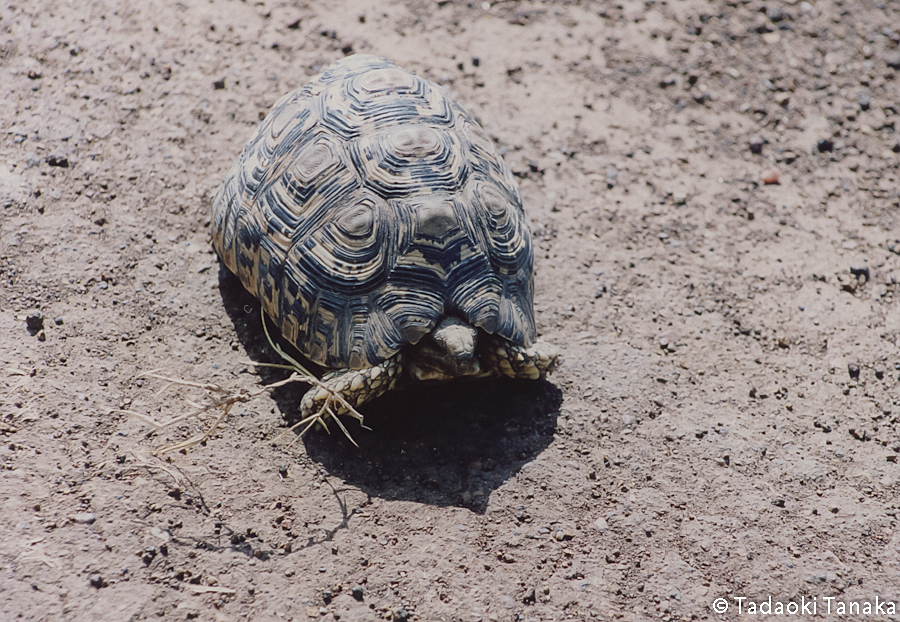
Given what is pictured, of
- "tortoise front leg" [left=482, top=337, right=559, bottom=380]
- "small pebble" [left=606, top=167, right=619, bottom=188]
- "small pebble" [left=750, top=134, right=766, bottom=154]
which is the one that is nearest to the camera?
"tortoise front leg" [left=482, top=337, right=559, bottom=380]

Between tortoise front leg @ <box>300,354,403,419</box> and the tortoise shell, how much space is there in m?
0.07

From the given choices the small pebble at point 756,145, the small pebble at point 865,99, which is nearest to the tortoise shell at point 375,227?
the small pebble at point 756,145

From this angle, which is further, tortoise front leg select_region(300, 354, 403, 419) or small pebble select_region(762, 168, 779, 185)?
small pebble select_region(762, 168, 779, 185)

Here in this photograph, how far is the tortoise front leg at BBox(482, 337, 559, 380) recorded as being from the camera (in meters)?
3.61

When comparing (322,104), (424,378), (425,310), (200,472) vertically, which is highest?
(322,104)

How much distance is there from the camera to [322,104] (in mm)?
3678

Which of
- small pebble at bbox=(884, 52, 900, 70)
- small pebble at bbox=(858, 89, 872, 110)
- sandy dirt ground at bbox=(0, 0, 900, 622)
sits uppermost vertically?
small pebble at bbox=(884, 52, 900, 70)

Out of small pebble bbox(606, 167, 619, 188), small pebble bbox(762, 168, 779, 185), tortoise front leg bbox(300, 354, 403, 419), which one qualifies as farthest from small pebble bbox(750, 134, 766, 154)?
tortoise front leg bbox(300, 354, 403, 419)

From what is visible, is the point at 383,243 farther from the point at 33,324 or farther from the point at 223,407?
the point at 33,324

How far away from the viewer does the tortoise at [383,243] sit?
10.9 ft

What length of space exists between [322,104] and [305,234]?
2.42 ft

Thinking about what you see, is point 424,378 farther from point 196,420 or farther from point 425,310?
point 196,420

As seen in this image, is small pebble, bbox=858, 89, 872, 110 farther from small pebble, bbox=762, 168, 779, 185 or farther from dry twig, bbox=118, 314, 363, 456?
dry twig, bbox=118, 314, 363, 456

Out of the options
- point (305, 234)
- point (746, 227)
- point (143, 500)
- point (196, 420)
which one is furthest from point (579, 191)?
point (143, 500)
